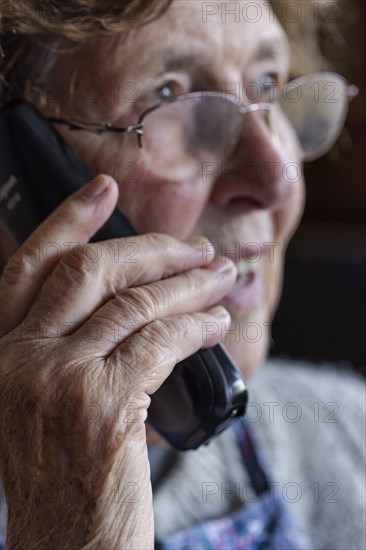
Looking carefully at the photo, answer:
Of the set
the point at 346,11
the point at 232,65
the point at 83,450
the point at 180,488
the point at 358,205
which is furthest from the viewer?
the point at 358,205

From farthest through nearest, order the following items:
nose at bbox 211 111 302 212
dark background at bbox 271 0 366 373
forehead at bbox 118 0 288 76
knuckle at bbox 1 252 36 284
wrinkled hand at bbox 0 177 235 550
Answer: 1. dark background at bbox 271 0 366 373
2. nose at bbox 211 111 302 212
3. forehead at bbox 118 0 288 76
4. knuckle at bbox 1 252 36 284
5. wrinkled hand at bbox 0 177 235 550

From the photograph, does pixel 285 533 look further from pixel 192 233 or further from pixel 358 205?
pixel 358 205

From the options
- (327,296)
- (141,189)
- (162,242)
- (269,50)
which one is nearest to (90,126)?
(141,189)

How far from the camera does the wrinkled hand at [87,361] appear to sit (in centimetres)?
82

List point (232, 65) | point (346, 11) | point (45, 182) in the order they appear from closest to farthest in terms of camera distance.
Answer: point (45, 182) → point (232, 65) → point (346, 11)

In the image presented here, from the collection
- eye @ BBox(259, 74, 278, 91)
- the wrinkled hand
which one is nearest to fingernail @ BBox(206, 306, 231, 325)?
the wrinkled hand

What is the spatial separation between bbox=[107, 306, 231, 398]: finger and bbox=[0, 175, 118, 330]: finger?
0.45 ft

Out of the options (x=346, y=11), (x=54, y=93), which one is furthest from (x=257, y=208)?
(x=346, y=11)

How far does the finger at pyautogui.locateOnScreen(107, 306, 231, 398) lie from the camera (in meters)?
0.85

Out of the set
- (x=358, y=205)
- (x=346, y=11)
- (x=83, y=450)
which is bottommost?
(x=358, y=205)

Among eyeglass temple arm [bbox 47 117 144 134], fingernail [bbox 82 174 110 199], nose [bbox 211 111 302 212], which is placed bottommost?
nose [bbox 211 111 302 212]

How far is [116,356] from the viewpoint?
2.81 feet

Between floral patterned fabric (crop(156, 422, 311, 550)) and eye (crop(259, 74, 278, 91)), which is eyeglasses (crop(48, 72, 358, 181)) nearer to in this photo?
eye (crop(259, 74, 278, 91))

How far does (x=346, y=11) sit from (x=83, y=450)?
133 cm
